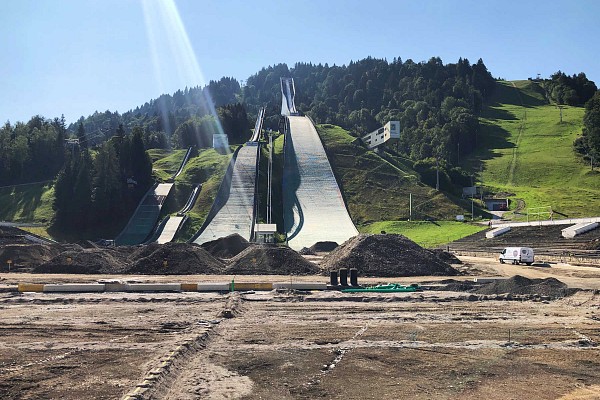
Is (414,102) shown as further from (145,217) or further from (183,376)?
(183,376)

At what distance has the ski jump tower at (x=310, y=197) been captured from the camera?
2212 inches

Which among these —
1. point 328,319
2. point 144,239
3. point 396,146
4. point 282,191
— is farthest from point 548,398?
point 396,146

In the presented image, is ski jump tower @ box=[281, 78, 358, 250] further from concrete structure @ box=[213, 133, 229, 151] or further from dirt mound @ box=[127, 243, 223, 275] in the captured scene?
dirt mound @ box=[127, 243, 223, 275]

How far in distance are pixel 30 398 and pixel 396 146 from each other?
11523 cm

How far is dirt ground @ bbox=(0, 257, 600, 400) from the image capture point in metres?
10.0

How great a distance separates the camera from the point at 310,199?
6631 cm

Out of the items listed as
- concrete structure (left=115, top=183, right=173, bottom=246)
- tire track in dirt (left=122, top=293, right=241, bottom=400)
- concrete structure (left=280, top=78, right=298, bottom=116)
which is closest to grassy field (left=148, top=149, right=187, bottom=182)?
concrete structure (left=115, top=183, right=173, bottom=246)

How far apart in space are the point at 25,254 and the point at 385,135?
194 ft

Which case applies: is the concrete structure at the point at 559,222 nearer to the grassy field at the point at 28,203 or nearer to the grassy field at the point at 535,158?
the grassy field at the point at 535,158

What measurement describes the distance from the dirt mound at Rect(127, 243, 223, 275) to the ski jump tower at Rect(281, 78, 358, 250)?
60.6ft

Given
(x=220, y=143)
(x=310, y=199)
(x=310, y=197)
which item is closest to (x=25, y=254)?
(x=310, y=199)

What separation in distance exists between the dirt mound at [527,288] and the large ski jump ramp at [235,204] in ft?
110

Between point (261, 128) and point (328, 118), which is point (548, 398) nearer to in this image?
point (261, 128)

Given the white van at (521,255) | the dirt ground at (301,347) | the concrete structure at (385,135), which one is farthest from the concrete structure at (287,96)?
the dirt ground at (301,347)
